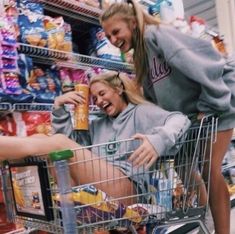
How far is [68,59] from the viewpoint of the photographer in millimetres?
2197

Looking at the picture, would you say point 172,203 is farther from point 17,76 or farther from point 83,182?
point 17,76

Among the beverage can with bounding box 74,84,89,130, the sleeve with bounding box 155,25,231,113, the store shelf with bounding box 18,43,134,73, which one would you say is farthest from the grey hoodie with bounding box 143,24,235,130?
the store shelf with bounding box 18,43,134,73

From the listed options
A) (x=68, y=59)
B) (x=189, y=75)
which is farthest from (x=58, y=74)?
(x=189, y=75)

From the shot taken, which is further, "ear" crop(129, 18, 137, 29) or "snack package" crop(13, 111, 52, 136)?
"snack package" crop(13, 111, 52, 136)

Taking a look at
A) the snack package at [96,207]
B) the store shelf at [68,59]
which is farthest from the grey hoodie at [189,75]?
the store shelf at [68,59]

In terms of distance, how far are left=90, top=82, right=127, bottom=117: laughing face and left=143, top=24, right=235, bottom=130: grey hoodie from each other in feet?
0.59

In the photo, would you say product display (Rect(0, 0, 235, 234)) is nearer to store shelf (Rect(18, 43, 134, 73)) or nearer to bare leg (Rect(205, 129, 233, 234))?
store shelf (Rect(18, 43, 134, 73))

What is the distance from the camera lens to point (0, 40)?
174cm

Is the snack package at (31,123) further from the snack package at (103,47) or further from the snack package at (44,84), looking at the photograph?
the snack package at (103,47)

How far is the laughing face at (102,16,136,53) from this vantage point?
1.64 meters

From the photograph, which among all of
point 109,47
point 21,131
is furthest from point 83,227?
point 109,47

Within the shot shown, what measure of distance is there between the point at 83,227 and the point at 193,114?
2.23 feet

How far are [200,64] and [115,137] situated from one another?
1.65 feet

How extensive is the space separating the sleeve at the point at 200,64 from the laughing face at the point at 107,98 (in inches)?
13.5
